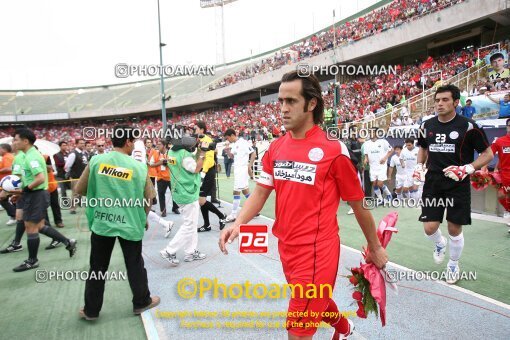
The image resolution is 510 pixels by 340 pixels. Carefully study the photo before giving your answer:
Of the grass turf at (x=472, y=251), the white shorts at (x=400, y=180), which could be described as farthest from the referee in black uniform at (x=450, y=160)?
the white shorts at (x=400, y=180)

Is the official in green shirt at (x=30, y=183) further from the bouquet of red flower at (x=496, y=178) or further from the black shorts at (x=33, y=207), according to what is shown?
the bouquet of red flower at (x=496, y=178)

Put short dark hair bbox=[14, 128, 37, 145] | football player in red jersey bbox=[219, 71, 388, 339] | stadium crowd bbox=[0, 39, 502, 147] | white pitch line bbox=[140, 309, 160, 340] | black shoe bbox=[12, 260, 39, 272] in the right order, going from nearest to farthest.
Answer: football player in red jersey bbox=[219, 71, 388, 339]
white pitch line bbox=[140, 309, 160, 340]
short dark hair bbox=[14, 128, 37, 145]
black shoe bbox=[12, 260, 39, 272]
stadium crowd bbox=[0, 39, 502, 147]

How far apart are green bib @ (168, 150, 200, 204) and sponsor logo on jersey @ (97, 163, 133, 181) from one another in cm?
161

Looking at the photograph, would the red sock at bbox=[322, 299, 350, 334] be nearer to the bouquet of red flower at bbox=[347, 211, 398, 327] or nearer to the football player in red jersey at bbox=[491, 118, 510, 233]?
the bouquet of red flower at bbox=[347, 211, 398, 327]

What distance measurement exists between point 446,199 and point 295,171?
2513 mm

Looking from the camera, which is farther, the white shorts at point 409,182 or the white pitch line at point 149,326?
the white shorts at point 409,182

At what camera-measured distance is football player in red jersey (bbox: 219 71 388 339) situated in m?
1.84

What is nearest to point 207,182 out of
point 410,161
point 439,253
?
point 439,253

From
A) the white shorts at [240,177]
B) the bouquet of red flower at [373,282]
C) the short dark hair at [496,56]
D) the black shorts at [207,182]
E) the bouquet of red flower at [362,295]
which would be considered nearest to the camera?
the bouquet of red flower at [373,282]

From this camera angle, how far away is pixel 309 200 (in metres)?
1.89

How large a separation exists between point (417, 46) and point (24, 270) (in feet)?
87.0

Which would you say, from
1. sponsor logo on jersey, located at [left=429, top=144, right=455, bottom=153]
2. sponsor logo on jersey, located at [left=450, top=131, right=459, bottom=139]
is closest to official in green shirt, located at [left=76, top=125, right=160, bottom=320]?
sponsor logo on jersey, located at [left=429, top=144, right=455, bottom=153]

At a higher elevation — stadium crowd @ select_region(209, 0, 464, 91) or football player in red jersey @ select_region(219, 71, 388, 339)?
stadium crowd @ select_region(209, 0, 464, 91)

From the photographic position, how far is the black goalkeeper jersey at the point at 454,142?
3.48 metres
